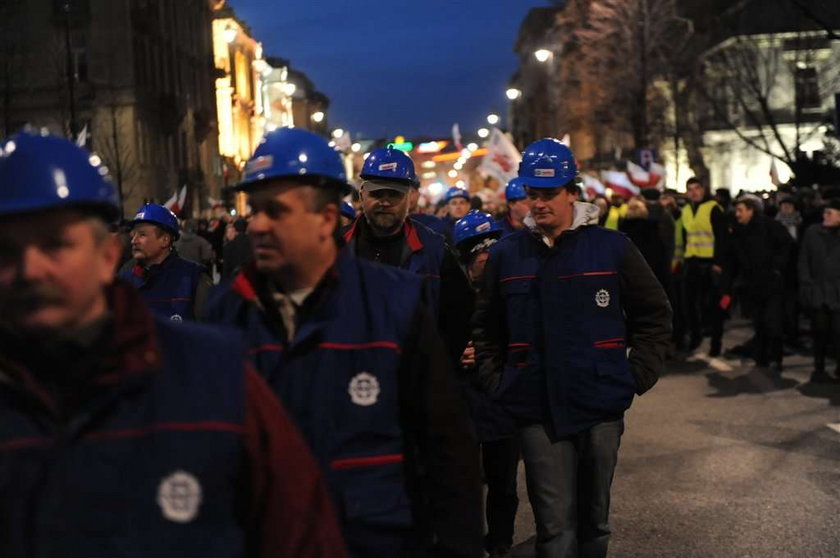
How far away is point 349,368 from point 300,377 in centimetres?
13

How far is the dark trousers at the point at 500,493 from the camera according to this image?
7496 mm

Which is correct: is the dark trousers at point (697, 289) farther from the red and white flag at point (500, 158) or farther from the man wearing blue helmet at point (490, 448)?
the man wearing blue helmet at point (490, 448)

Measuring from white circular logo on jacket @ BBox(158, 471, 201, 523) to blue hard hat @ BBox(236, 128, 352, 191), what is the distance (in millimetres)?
1148

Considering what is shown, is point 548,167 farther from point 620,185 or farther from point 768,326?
point 620,185

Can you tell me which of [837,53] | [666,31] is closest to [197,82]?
[666,31]

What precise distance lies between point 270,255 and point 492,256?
9.19 ft

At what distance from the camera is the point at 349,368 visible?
3.27 meters

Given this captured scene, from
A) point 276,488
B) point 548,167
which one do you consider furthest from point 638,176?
point 276,488

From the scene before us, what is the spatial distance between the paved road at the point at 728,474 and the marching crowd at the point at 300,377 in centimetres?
194

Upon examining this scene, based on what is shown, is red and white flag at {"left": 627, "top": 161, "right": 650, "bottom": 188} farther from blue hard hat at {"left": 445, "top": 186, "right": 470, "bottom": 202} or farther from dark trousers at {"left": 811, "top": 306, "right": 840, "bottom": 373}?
dark trousers at {"left": 811, "top": 306, "right": 840, "bottom": 373}

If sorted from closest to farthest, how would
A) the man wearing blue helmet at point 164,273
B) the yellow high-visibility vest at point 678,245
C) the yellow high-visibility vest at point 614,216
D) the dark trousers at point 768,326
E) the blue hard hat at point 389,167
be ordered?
1. the blue hard hat at point 389,167
2. the man wearing blue helmet at point 164,273
3. the dark trousers at point 768,326
4. the yellow high-visibility vest at point 678,245
5. the yellow high-visibility vest at point 614,216

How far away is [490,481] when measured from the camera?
758 cm

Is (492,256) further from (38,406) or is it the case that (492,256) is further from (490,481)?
(38,406)

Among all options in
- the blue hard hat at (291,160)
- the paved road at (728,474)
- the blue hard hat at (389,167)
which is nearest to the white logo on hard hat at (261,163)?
the blue hard hat at (291,160)
